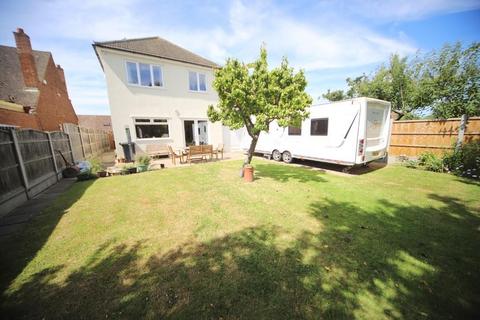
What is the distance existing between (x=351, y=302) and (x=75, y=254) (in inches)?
172

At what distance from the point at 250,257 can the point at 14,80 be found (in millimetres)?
21619

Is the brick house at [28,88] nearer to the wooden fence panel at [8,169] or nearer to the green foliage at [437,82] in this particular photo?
the wooden fence panel at [8,169]

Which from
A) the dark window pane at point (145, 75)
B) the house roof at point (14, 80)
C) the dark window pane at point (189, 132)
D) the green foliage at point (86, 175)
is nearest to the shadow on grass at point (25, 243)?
the green foliage at point (86, 175)

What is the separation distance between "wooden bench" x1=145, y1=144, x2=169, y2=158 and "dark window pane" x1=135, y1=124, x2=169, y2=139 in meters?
0.86

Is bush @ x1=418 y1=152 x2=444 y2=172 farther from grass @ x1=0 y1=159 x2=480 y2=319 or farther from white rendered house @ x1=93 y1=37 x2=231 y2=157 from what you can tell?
white rendered house @ x1=93 y1=37 x2=231 y2=157

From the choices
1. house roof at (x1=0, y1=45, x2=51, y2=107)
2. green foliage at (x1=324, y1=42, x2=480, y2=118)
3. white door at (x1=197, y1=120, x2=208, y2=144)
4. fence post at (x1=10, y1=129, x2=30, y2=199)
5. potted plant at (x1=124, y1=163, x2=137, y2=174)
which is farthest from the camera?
white door at (x1=197, y1=120, x2=208, y2=144)

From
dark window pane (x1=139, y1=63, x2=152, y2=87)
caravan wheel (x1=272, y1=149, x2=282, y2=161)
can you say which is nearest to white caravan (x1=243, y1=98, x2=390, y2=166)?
caravan wheel (x1=272, y1=149, x2=282, y2=161)

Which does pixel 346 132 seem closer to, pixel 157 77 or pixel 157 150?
pixel 157 150

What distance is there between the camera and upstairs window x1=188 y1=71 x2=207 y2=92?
47.2ft

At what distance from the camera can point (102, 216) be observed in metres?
4.55

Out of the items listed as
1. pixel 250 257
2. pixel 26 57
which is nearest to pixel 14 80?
pixel 26 57

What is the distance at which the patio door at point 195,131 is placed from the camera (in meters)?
14.9

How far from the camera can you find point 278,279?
2549 mm

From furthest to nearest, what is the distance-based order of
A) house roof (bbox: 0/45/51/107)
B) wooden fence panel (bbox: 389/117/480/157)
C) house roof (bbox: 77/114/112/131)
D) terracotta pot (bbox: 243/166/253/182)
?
house roof (bbox: 77/114/112/131), house roof (bbox: 0/45/51/107), wooden fence panel (bbox: 389/117/480/157), terracotta pot (bbox: 243/166/253/182)
